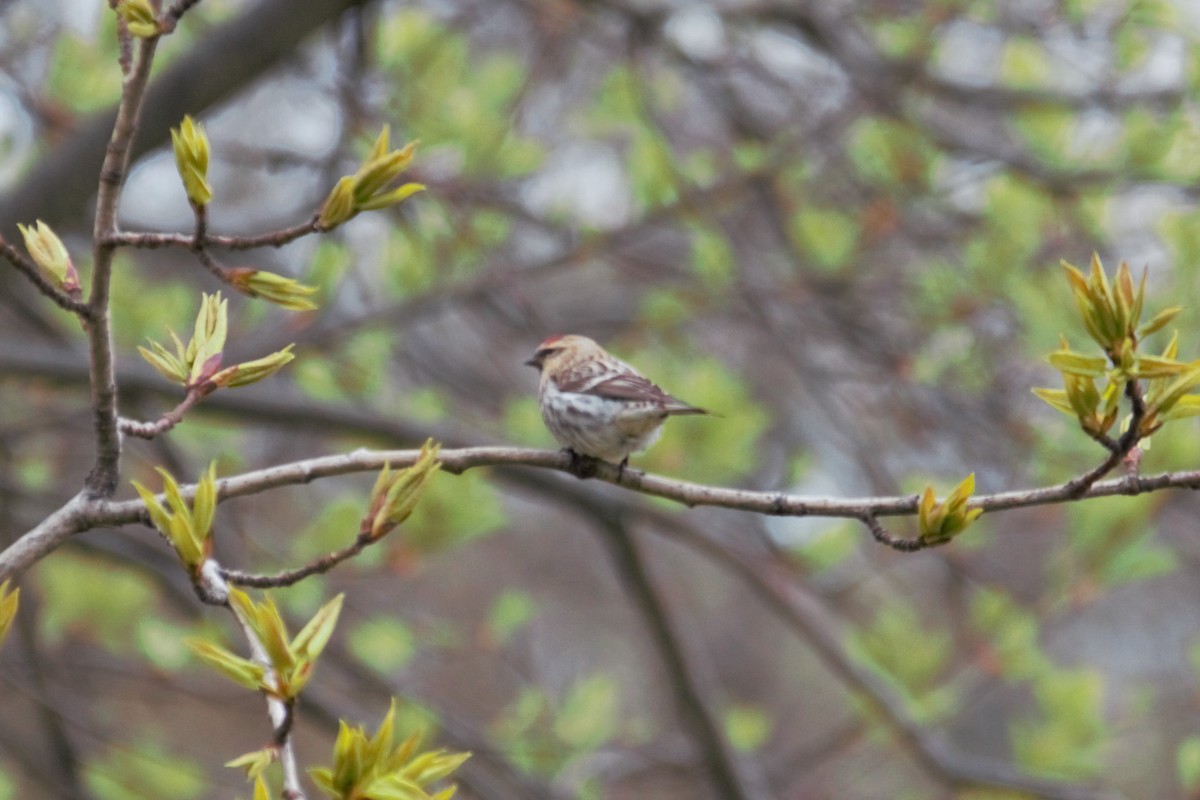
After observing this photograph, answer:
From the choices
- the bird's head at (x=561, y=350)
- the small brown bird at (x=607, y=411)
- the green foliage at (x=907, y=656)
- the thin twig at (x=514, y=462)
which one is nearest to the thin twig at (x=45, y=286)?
the thin twig at (x=514, y=462)

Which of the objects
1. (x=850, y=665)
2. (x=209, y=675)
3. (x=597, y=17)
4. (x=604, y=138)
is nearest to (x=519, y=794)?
(x=850, y=665)

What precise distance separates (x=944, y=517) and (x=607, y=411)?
1.39m

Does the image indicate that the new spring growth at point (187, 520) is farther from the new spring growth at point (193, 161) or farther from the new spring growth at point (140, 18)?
the new spring growth at point (140, 18)

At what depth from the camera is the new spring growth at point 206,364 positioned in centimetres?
146

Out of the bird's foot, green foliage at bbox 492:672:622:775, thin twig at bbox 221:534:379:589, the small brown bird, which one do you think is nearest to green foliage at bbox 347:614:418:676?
green foliage at bbox 492:672:622:775

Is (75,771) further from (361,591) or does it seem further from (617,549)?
(617,549)

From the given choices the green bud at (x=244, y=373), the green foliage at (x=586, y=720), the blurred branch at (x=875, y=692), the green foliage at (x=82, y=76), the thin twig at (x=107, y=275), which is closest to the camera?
the thin twig at (x=107, y=275)

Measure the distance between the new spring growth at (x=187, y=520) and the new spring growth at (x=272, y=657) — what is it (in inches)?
3.2

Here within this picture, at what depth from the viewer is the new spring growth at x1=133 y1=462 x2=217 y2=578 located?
127cm

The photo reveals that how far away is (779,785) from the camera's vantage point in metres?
4.39

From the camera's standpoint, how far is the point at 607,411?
9.27ft

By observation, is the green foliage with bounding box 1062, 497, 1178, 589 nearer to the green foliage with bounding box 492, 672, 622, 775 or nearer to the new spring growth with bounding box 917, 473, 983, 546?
the green foliage with bounding box 492, 672, 622, 775

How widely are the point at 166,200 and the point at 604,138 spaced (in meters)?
2.90

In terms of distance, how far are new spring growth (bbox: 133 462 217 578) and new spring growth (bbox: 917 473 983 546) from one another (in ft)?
2.67
